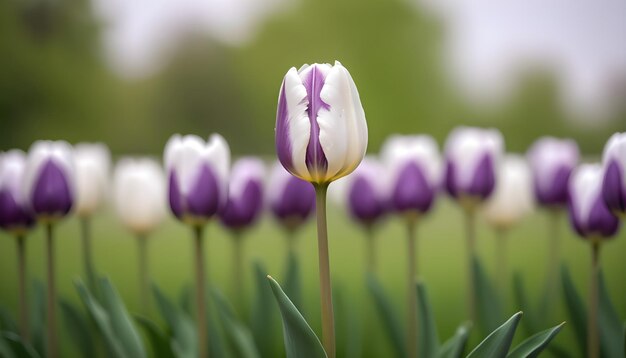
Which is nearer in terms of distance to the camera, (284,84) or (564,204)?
(284,84)

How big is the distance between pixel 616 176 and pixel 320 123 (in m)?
0.73

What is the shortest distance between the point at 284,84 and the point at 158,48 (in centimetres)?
1360

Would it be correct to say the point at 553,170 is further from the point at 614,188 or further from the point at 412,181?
the point at 614,188

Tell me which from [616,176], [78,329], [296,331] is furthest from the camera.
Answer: [78,329]

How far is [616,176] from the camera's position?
1.49m

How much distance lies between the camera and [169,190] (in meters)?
1.64

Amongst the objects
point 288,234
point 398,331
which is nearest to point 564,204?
point 398,331

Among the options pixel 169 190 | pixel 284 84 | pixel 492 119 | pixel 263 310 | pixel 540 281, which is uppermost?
pixel 492 119

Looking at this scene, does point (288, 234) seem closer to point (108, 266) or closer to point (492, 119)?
point (108, 266)

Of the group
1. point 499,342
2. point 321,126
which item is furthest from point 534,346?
point 321,126

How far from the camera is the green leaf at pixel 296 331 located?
1.16 metres

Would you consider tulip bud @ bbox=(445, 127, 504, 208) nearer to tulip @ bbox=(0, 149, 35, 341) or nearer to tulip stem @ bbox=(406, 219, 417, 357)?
tulip stem @ bbox=(406, 219, 417, 357)

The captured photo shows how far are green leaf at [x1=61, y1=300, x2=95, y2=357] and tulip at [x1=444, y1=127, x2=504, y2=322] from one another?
1.27 m

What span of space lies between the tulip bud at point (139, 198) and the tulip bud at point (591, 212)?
1.41 meters
